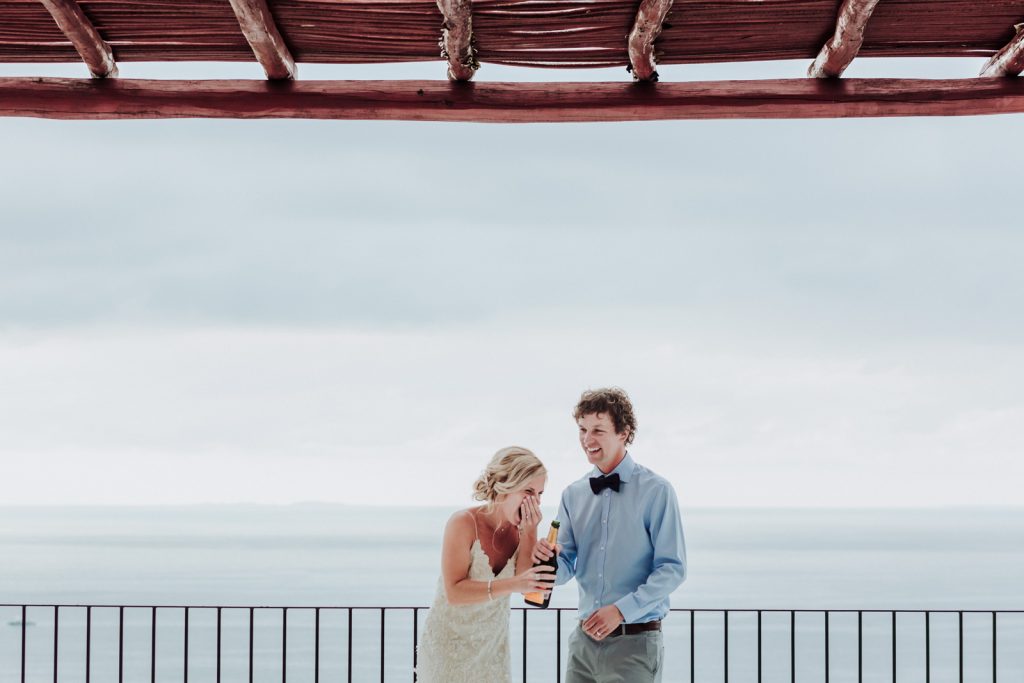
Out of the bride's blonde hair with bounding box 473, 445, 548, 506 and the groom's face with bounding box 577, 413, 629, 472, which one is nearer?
the bride's blonde hair with bounding box 473, 445, 548, 506

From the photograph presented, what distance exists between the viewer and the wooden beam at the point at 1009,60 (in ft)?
9.91

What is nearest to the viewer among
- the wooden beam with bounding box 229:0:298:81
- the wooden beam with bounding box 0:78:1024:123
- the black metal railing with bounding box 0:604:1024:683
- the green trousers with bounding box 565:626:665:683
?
the wooden beam with bounding box 229:0:298:81

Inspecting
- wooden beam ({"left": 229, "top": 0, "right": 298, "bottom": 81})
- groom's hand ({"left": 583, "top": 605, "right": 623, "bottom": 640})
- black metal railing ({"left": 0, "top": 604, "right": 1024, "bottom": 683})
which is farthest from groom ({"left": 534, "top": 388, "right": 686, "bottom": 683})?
black metal railing ({"left": 0, "top": 604, "right": 1024, "bottom": 683})

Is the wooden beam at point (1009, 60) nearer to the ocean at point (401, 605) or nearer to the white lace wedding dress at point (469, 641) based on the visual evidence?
the white lace wedding dress at point (469, 641)

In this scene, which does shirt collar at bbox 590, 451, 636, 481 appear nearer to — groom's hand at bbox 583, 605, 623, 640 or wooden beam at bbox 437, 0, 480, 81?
groom's hand at bbox 583, 605, 623, 640

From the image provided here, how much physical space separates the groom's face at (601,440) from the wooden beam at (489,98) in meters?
0.96

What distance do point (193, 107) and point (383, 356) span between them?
108m

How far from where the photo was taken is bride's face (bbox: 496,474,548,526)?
131 inches

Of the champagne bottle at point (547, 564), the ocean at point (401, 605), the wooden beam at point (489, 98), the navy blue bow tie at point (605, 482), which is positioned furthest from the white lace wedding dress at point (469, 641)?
the ocean at point (401, 605)

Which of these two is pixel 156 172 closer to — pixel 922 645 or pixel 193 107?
pixel 922 645

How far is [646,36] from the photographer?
2.95m

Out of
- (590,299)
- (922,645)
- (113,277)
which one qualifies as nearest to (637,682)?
(922,645)

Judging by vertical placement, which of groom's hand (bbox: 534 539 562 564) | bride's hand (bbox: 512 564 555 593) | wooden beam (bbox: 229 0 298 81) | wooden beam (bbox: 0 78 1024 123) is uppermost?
wooden beam (bbox: 229 0 298 81)

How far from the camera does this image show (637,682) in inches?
132
